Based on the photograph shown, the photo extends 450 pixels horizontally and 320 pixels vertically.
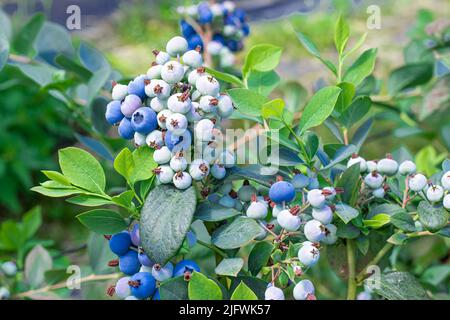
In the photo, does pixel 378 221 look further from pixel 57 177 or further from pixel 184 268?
pixel 57 177

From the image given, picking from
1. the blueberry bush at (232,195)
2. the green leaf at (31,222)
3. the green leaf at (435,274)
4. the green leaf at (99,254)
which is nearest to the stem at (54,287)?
the green leaf at (99,254)

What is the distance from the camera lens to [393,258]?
102cm

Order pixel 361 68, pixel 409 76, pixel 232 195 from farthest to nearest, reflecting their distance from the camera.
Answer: pixel 409 76
pixel 361 68
pixel 232 195

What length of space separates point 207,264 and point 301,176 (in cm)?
49

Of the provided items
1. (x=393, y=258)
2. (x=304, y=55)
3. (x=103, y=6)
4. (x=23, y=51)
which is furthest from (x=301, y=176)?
(x=103, y=6)

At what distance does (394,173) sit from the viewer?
0.71 m

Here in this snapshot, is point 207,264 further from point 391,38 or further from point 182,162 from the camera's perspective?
point 391,38

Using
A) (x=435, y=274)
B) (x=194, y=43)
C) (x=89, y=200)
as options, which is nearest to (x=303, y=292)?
(x=89, y=200)

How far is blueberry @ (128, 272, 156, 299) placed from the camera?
0.63m

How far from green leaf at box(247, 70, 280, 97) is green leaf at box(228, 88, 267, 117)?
4.9 inches

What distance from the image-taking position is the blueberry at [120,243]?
0.66 metres

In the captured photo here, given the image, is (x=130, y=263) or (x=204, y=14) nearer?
(x=130, y=263)

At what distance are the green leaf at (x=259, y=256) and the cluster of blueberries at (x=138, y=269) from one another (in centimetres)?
6

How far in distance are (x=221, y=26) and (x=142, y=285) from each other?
63cm
